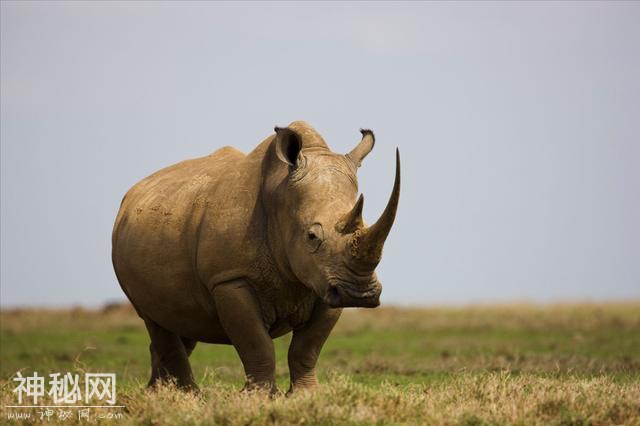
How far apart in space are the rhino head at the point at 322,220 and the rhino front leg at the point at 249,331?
0.42m

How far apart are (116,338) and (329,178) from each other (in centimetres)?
1533

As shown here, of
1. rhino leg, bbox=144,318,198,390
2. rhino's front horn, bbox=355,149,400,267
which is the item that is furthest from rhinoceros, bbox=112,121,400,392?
rhino leg, bbox=144,318,198,390

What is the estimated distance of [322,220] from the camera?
938cm

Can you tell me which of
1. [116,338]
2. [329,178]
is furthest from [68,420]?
[116,338]

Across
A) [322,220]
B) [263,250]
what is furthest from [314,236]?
[263,250]

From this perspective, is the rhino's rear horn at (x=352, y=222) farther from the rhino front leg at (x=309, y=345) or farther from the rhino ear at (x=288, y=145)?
the rhino front leg at (x=309, y=345)

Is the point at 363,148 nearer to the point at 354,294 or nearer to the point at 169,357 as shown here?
the point at 354,294

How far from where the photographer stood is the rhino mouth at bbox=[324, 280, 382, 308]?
897cm

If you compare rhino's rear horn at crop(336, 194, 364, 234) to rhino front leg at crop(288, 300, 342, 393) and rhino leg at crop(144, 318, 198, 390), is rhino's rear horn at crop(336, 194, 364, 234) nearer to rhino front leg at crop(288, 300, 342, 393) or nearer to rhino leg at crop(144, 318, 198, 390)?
rhino front leg at crop(288, 300, 342, 393)

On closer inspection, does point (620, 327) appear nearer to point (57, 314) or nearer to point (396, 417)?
point (57, 314)

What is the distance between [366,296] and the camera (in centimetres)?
897

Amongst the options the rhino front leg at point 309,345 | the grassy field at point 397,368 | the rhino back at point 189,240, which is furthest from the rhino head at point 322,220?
the grassy field at point 397,368

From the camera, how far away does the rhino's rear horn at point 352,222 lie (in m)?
9.07

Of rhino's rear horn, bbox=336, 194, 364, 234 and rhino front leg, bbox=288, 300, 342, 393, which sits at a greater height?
rhino's rear horn, bbox=336, 194, 364, 234
